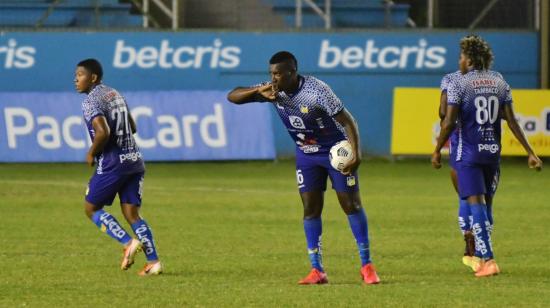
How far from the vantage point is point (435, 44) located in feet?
106

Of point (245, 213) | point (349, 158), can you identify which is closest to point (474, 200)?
point (349, 158)

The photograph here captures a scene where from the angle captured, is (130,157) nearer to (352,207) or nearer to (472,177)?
(352,207)

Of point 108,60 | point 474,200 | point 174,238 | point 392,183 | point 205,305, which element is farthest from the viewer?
point 108,60

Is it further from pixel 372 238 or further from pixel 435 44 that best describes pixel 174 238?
pixel 435 44

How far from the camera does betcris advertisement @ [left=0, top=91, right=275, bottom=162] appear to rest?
94.9ft

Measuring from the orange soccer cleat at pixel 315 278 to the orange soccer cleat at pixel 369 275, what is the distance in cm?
33

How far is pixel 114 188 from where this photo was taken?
13.5 metres

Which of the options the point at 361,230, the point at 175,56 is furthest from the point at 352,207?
the point at 175,56

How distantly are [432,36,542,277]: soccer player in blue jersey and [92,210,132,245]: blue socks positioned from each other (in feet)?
9.45

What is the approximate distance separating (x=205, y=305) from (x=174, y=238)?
5700 millimetres

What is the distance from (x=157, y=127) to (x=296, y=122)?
1724 centimetres

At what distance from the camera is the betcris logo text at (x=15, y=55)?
3086cm

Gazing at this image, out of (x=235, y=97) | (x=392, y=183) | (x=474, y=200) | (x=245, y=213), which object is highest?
(x=235, y=97)

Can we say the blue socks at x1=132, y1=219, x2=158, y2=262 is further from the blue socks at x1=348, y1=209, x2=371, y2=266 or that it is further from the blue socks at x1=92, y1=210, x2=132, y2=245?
the blue socks at x1=348, y1=209, x2=371, y2=266
